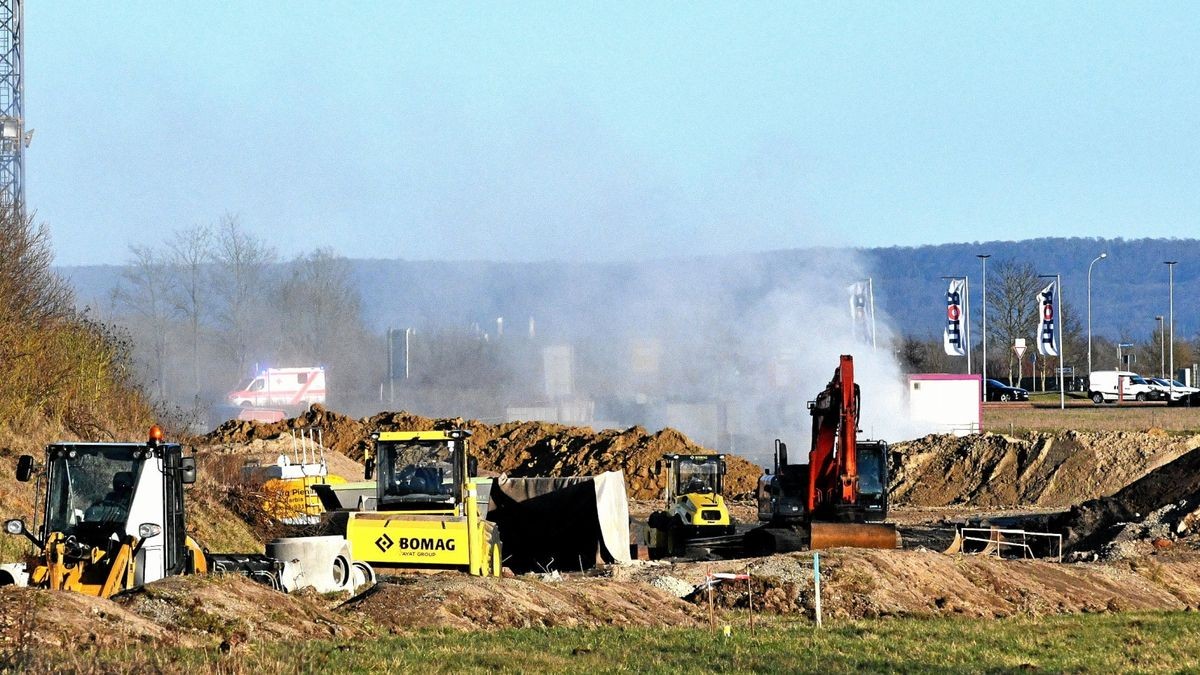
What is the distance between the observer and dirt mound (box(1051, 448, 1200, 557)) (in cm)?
3444

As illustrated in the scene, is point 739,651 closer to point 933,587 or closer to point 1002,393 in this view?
point 933,587

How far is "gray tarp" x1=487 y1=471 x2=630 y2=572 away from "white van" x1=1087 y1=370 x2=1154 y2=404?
201 ft

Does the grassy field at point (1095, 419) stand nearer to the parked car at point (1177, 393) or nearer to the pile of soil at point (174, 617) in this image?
the parked car at point (1177, 393)

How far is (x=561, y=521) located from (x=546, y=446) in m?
27.9

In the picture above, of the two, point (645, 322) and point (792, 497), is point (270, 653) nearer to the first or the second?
point (792, 497)

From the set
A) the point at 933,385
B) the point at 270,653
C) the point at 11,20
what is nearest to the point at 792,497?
the point at 270,653

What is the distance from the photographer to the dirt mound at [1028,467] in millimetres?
53531

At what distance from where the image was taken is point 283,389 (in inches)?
3184

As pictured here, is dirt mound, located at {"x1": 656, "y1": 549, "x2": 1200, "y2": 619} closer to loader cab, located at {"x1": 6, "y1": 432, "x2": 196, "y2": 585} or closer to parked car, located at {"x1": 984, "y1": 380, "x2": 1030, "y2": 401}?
loader cab, located at {"x1": 6, "y1": 432, "x2": 196, "y2": 585}

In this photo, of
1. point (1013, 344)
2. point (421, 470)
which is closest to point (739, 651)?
point (421, 470)

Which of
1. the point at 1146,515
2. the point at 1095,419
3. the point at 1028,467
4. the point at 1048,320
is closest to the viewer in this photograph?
the point at 1146,515

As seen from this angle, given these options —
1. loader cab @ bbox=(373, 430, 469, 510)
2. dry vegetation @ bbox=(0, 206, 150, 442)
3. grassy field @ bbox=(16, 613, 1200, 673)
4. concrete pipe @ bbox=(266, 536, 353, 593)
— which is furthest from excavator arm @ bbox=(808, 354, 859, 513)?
dry vegetation @ bbox=(0, 206, 150, 442)

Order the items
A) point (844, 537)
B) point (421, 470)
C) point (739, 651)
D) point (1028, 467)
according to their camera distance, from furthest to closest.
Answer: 1. point (1028, 467)
2. point (844, 537)
3. point (421, 470)
4. point (739, 651)

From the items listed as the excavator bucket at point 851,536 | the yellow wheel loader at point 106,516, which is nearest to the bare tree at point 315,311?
the excavator bucket at point 851,536
